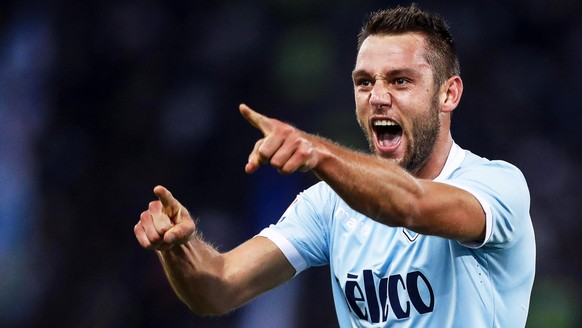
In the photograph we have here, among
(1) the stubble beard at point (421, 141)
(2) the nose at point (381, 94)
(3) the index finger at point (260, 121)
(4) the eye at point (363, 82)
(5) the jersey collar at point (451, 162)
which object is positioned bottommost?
(3) the index finger at point (260, 121)

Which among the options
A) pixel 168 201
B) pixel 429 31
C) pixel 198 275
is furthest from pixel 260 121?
pixel 429 31

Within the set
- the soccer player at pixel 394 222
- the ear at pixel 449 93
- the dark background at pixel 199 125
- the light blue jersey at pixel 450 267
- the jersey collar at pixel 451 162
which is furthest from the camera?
the dark background at pixel 199 125

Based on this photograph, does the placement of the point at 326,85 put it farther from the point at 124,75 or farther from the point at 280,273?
the point at 280,273

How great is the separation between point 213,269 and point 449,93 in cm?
101

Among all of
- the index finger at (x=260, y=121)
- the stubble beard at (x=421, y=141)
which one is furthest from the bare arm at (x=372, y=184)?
the stubble beard at (x=421, y=141)

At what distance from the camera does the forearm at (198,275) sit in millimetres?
2820

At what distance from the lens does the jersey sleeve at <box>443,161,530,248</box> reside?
251 centimetres

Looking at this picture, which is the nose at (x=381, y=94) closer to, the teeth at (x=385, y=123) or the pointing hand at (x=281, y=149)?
the teeth at (x=385, y=123)

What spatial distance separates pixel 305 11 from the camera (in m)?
5.14

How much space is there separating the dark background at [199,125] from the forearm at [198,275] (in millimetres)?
1850

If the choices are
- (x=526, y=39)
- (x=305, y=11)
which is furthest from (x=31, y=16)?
(x=526, y=39)

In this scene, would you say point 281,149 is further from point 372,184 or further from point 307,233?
point 307,233

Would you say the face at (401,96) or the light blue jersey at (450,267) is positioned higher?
the face at (401,96)

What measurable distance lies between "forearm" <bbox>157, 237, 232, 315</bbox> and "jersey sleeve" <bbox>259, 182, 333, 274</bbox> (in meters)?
0.26
